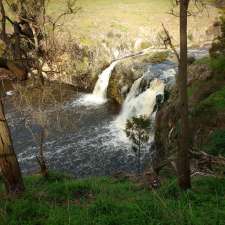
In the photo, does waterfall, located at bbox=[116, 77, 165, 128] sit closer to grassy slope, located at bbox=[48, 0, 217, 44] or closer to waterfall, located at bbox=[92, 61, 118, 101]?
waterfall, located at bbox=[92, 61, 118, 101]

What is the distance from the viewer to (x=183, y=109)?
8172 mm

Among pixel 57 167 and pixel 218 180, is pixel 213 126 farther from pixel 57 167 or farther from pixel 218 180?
pixel 57 167

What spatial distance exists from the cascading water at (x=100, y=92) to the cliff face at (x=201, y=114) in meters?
10.1

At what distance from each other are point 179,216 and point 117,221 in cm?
120

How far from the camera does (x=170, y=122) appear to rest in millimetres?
17000

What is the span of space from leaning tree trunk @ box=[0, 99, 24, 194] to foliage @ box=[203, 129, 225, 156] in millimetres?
5533

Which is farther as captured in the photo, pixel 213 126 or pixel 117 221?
pixel 213 126

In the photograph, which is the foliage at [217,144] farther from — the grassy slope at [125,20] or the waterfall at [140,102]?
the grassy slope at [125,20]

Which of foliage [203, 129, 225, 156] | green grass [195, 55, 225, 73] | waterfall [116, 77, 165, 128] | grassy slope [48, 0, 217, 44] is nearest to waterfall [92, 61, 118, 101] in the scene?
waterfall [116, 77, 165, 128]

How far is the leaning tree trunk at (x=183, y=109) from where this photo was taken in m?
7.73

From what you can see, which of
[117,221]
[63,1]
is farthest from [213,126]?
[63,1]

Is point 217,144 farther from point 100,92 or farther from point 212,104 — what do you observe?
point 100,92

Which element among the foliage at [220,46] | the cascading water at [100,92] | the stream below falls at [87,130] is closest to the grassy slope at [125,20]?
the cascading water at [100,92]

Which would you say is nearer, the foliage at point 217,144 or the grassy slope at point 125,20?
the foliage at point 217,144
